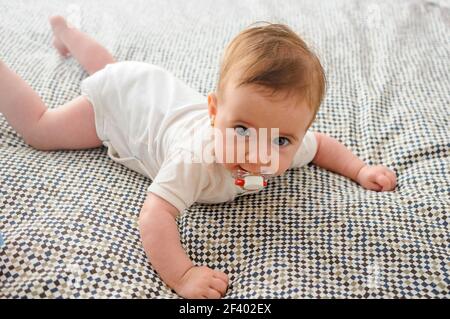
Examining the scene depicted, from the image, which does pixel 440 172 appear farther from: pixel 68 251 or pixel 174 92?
pixel 68 251

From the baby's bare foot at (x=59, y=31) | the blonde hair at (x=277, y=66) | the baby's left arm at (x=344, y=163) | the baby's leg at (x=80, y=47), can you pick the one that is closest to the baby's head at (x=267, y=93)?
the blonde hair at (x=277, y=66)

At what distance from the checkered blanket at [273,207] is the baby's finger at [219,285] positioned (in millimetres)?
20

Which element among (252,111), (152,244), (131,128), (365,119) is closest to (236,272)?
(152,244)

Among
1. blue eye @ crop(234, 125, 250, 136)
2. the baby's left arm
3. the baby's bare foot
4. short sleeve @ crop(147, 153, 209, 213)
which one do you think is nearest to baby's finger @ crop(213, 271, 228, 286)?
short sleeve @ crop(147, 153, 209, 213)

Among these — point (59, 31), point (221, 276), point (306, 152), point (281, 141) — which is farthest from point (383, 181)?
Answer: point (59, 31)

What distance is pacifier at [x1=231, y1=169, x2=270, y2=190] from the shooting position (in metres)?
0.90

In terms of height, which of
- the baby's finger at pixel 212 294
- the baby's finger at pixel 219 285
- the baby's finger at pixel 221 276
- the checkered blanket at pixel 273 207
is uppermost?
the checkered blanket at pixel 273 207

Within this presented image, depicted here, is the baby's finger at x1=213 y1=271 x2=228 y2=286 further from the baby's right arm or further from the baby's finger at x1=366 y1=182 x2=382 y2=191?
the baby's finger at x1=366 y1=182 x2=382 y2=191

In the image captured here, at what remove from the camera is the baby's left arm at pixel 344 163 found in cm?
107

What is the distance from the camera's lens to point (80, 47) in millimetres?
1411

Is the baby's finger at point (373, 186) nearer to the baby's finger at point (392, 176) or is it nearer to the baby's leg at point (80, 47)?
the baby's finger at point (392, 176)

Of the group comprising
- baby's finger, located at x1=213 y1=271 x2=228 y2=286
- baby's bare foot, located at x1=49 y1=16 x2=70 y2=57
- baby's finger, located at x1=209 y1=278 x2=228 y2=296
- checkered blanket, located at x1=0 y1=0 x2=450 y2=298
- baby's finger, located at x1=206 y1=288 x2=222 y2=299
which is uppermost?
baby's bare foot, located at x1=49 y1=16 x2=70 y2=57

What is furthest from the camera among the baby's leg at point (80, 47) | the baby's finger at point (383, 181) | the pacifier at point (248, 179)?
the baby's leg at point (80, 47)

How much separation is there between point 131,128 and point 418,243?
2.07 ft
